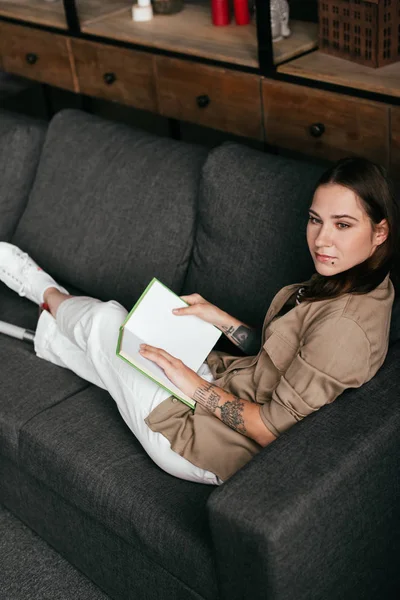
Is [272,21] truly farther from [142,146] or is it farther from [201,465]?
[201,465]

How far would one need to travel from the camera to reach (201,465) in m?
1.85

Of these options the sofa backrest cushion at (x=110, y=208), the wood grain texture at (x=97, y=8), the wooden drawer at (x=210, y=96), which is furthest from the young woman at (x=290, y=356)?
the wood grain texture at (x=97, y=8)

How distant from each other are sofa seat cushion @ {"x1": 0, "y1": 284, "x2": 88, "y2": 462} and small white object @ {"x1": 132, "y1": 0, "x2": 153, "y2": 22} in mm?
1325

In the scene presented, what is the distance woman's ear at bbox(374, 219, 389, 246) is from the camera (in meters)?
1.76

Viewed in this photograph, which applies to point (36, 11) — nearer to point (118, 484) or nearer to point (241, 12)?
point (241, 12)

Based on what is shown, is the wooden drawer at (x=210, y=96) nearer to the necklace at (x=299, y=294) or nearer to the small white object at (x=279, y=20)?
the small white object at (x=279, y=20)

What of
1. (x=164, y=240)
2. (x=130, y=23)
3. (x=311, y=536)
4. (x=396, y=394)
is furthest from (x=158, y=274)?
(x=130, y=23)

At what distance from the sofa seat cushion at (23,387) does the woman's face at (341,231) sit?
32.9 inches

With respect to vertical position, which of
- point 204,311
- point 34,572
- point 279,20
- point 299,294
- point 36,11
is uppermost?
point 279,20

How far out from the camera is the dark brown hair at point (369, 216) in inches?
68.7

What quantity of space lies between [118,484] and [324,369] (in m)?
0.54

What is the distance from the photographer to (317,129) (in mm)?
2566

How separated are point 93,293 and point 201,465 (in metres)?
0.91

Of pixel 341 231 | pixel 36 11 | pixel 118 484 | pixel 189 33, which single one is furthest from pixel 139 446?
pixel 36 11
